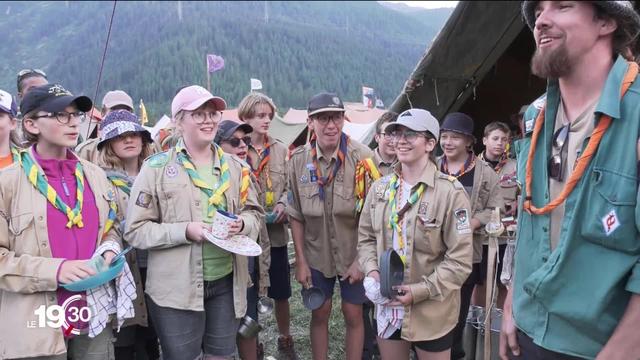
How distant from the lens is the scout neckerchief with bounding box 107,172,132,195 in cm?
269

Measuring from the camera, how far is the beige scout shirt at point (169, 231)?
7.49 ft

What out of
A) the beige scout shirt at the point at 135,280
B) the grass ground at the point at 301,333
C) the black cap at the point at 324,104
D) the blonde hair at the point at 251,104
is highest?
the black cap at the point at 324,104

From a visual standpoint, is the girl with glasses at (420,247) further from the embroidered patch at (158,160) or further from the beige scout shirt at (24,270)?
the beige scout shirt at (24,270)

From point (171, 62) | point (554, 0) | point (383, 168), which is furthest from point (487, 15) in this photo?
point (171, 62)

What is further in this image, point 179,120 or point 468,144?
point 468,144

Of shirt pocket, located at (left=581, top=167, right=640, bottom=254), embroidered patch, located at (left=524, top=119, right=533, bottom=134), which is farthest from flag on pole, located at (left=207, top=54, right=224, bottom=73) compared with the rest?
shirt pocket, located at (left=581, top=167, right=640, bottom=254)

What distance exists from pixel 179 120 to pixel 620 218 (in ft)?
6.97

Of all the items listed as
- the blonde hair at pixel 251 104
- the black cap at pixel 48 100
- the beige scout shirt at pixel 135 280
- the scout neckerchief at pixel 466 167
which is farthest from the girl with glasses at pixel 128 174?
the scout neckerchief at pixel 466 167

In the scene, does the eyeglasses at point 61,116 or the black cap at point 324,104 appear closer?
the eyeglasses at point 61,116

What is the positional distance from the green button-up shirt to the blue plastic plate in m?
1.77

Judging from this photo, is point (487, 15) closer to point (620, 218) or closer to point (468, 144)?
point (468, 144)

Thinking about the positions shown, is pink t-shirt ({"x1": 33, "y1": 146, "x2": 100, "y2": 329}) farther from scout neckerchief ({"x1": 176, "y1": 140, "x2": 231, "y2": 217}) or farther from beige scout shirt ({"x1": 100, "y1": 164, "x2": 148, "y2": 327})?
scout neckerchief ({"x1": 176, "y1": 140, "x2": 231, "y2": 217})

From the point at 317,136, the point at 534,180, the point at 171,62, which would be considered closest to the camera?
the point at 534,180

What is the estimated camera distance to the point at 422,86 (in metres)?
4.11
